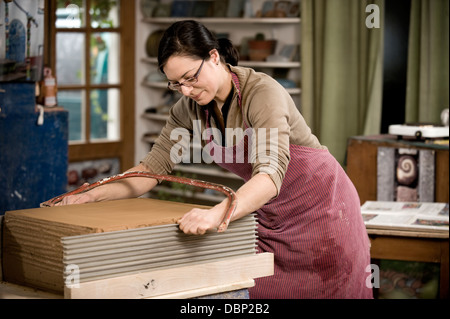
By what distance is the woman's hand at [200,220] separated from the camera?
1311 mm

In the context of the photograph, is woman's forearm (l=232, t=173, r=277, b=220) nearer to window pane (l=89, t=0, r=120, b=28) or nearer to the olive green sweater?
the olive green sweater

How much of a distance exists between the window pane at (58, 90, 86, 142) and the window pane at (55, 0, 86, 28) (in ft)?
1.82

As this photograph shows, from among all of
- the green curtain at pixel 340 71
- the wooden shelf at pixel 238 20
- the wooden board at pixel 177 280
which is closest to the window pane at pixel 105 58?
the wooden shelf at pixel 238 20

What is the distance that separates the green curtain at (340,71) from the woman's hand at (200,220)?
3.62 meters

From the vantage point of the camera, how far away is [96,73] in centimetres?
594

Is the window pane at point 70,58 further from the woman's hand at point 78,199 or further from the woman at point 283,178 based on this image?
the woman's hand at point 78,199

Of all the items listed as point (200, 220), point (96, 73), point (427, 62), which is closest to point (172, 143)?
point (200, 220)

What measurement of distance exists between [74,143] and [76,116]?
0.77ft

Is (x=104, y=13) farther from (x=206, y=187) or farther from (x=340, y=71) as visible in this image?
(x=206, y=187)

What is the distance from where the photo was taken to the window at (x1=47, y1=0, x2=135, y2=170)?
5.68m

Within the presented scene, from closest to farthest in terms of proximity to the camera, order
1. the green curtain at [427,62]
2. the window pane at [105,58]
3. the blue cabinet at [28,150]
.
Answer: the blue cabinet at [28,150], the green curtain at [427,62], the window pane at [105,58]

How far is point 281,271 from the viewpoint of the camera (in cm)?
200

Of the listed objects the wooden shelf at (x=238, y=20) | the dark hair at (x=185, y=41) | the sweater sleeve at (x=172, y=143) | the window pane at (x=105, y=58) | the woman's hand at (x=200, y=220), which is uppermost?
the wooden shelf at (x=238, y=20)

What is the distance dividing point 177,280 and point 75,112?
470cm
